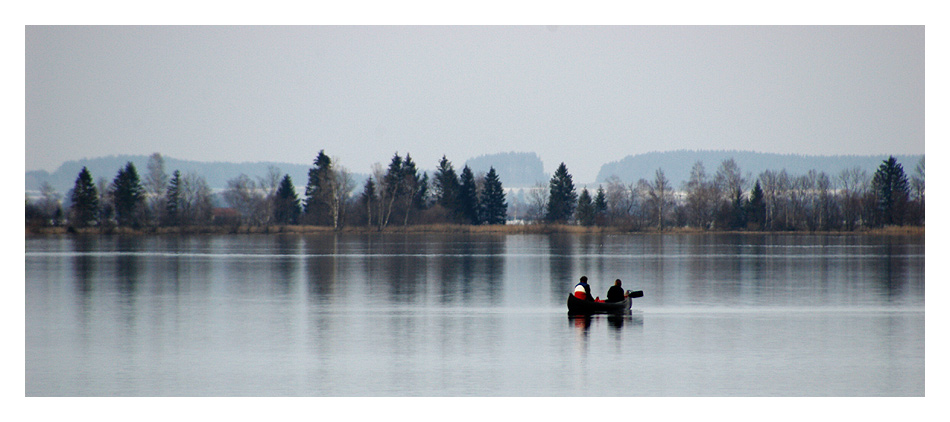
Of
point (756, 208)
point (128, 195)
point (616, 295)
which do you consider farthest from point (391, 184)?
point (616, 295)

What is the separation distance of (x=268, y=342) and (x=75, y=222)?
74.5 metres

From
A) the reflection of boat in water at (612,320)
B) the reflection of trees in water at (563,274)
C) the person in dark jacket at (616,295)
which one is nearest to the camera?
the reflection of boat in water at (612,320)

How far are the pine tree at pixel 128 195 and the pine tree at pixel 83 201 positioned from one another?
2255 millimetres

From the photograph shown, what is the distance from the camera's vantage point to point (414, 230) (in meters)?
84.9

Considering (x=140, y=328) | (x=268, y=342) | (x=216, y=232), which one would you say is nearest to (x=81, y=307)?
(x=140, y=328)

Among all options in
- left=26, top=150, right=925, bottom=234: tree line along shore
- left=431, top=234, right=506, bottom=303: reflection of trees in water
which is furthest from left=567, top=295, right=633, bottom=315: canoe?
left=26, top=150, right=925, bottom=234: tree line along shore

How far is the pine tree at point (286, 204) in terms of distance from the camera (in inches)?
3826

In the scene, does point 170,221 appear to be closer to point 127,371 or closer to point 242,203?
point 242,203

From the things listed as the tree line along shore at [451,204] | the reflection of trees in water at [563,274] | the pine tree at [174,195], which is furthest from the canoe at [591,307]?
the pine tree at [174,195]

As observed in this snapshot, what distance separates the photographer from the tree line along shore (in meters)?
82.3

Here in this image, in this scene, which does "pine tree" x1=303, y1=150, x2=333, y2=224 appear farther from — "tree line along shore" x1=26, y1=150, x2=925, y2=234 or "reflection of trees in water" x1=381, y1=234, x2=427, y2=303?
Result: "reflection of trees in water" x1=381, y1=234, x2=427, y2=303

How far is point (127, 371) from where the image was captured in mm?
12250

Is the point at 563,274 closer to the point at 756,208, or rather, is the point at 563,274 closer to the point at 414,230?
the point at 414,230

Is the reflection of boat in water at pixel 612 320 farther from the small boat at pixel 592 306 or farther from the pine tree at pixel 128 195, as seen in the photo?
the pine tree at pixel 128 195
